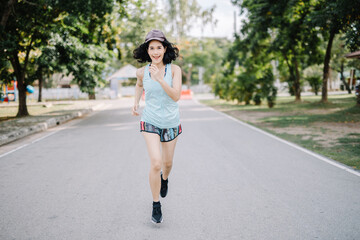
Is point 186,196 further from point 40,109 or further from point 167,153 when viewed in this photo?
point 40,109

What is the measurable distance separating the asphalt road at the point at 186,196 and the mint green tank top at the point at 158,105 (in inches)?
43.5

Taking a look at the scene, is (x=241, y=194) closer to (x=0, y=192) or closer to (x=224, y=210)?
(x=224, y=210)

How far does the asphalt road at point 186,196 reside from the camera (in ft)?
11.4

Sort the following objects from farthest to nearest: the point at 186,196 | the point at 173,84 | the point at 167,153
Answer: the point at 186,196 < the point at 167,153 < the point at 173,84

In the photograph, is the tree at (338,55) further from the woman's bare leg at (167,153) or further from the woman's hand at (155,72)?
the woman's hand at (155,72)

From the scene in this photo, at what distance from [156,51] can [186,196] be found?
80.1 inches

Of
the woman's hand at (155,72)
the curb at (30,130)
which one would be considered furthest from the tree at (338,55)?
the woman's hand at (155,72)

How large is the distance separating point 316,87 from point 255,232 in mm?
35992

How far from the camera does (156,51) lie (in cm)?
364

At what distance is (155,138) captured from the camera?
12.2ft

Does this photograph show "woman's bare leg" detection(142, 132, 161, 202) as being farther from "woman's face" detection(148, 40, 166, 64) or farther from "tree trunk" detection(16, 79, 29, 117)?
"tree trunk" detection(16, 79, 29, 117)

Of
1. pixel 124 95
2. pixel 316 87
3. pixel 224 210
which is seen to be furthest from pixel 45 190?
pixel 124 95

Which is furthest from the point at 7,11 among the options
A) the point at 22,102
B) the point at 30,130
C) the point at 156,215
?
the point at 156,215

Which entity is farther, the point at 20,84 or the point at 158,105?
the point at 20,84
